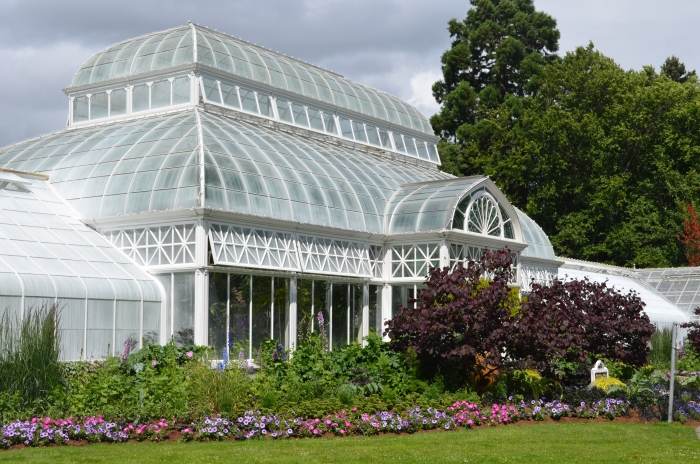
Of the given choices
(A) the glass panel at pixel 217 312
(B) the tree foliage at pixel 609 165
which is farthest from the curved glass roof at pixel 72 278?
(B) the tree foliage at pixel 609 165

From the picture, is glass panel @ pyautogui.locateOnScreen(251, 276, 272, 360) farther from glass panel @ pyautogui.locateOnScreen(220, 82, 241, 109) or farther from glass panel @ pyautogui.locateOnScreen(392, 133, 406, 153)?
glass panel @ pyautogui.locateOnScreen(392, 133, 406, 153)

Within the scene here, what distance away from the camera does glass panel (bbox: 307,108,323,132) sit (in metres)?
36.0

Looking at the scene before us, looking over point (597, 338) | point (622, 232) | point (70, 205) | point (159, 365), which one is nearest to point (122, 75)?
point (70, 205)

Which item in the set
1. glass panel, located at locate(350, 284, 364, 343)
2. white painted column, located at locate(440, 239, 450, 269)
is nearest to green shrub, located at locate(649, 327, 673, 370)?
white painted column, located at locate(440, 239, 450, 269)

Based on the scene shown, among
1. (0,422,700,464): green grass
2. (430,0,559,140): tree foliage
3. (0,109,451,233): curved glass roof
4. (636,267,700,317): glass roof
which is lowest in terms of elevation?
(0,422,700,464): green grass

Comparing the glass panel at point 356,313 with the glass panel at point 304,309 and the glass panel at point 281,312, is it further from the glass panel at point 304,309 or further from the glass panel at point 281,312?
the glass panel at point 281,312

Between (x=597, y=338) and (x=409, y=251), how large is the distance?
7.65 meters

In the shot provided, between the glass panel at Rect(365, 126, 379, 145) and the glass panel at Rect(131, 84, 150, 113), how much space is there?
1062 centimetres

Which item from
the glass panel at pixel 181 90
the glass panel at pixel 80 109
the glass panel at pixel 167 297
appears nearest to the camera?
the glass panel at pixel 167 297

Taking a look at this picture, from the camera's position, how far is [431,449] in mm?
14336

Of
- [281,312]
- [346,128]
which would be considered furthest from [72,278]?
[346,128]

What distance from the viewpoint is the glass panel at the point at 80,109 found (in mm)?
33406

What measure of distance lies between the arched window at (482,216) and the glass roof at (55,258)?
1051 cm

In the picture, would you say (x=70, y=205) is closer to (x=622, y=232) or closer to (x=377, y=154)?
(x=377, y=154)
